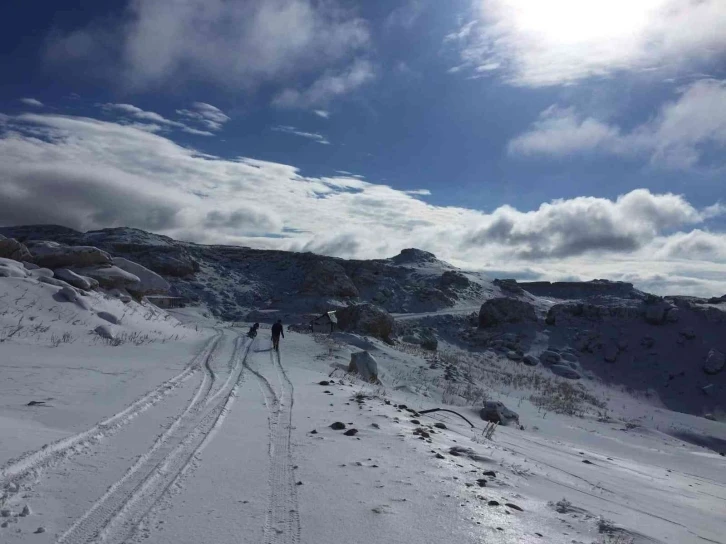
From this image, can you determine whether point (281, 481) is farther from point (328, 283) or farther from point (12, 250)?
point (328, 283)

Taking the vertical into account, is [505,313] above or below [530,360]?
above

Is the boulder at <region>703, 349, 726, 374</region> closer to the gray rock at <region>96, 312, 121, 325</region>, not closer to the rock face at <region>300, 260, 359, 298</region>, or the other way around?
the gray rock at <region>96, 312, 121, 325</region>

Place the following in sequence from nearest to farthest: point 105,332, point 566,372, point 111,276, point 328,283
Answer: point 105,332 < point 111,276 < point 566,372 < point 328,283

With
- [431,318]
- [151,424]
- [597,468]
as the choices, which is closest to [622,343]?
[431,318]

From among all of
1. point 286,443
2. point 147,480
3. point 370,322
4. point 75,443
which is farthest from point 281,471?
point 370,322

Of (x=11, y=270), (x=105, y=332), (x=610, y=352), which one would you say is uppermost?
(x=11, y=270)

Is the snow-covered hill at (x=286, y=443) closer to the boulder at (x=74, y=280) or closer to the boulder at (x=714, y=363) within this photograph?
the boulder at (x=74, y=280)

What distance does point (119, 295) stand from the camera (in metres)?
24.6

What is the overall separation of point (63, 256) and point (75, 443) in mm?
24088

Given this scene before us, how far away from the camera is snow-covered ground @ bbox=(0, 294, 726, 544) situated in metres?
4.21

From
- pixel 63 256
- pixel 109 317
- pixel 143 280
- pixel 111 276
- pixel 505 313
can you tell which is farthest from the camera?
pixel 505 313

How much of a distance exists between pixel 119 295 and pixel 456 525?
23.5m

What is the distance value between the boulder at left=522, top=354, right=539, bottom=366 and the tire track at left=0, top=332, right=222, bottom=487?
2905 cm

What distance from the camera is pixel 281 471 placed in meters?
5.59
